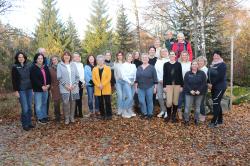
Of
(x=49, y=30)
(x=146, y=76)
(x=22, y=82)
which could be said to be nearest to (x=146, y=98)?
(x=146, y=76)

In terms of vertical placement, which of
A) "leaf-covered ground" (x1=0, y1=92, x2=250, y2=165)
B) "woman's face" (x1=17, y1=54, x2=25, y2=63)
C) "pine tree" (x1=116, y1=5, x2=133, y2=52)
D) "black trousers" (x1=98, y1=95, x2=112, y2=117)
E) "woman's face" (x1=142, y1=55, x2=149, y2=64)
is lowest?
"leaf-covered ground" (x1=0, y1=92, x2=250, y2=165)

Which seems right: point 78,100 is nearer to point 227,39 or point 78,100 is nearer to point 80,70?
point 80,70

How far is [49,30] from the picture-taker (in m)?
33.2

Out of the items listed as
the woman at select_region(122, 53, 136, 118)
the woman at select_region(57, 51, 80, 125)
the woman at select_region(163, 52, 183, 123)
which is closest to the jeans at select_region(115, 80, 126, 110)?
the woman at select_region(122, 53, 136, 118)

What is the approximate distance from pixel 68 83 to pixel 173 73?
303 centimetres

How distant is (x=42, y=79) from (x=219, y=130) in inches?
202

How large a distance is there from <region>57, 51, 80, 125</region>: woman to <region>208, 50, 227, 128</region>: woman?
3.86m

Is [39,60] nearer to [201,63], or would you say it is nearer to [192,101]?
[192,101]

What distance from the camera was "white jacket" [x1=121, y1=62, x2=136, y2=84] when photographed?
31.0 feet

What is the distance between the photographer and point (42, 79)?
29.3ft

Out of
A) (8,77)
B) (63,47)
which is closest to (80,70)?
(8,77)

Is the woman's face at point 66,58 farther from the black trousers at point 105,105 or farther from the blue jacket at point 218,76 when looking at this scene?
the blue jacket at point 218,76

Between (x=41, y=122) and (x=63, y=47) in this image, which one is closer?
(x=41, y=122)

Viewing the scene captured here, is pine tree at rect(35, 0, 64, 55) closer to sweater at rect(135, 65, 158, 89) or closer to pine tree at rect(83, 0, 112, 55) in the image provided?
pine tree at rect(83, 0, 112, 55)
